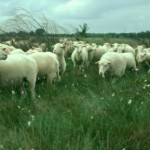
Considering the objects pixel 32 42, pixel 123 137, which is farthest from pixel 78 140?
pixel 32 42

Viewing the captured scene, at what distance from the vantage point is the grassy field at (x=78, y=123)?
18.7 feet

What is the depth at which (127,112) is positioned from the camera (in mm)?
6730

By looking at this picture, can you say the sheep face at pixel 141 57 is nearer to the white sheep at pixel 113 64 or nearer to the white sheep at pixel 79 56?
the white sheep at pixel 79 56

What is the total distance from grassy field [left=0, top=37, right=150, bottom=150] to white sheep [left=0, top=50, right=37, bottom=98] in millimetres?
1574

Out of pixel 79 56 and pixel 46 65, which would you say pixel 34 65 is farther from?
pixel 79 56

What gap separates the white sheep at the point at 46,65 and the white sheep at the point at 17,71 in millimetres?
1122

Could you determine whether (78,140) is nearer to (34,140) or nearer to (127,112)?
(34,140)

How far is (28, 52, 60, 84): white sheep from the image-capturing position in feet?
37.6

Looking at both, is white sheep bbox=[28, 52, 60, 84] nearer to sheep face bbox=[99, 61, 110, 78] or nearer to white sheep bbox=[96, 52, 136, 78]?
white sheep bbox=[96, 52, 136, 78]

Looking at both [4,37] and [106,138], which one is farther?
[4,37]

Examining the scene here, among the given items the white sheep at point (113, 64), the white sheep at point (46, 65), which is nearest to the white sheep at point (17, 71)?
the white sheep at point (46, 65)

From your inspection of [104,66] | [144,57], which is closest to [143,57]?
[144,57]

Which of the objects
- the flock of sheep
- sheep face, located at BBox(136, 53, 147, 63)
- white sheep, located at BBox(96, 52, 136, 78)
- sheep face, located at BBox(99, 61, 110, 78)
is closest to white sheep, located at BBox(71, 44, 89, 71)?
the flock of sheep

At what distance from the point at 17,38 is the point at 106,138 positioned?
12948mm
